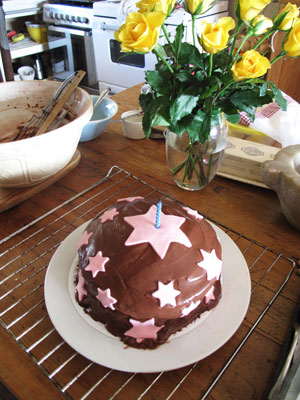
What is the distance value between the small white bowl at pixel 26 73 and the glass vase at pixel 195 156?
7.44 feet

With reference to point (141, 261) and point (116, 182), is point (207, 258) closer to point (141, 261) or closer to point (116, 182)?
point (141, 261)

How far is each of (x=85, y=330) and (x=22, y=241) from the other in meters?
0.26

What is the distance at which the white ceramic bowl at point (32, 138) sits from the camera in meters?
0.68

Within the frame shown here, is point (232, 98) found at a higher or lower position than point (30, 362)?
higher

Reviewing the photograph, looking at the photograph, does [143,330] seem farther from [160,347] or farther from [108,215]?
[108,215]

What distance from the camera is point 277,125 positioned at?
0.95 m

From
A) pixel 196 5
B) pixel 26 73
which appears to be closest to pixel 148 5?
pixel 196 5

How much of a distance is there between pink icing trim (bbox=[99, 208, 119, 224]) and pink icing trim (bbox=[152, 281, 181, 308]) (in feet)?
0.47

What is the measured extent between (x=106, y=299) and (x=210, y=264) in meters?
0.16

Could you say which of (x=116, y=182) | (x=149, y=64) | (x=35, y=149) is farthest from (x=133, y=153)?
(x=149, y=64)

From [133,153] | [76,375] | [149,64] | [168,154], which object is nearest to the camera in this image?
[76,375]

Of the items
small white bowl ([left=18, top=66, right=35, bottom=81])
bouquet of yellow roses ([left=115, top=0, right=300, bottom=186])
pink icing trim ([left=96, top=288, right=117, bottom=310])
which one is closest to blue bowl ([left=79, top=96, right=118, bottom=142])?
bouquet of yellow roses ([left=115, top=0, right=300, bottom=186])

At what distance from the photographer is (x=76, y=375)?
46 cm

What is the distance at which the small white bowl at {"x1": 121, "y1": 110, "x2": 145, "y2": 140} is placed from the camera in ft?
3.22
